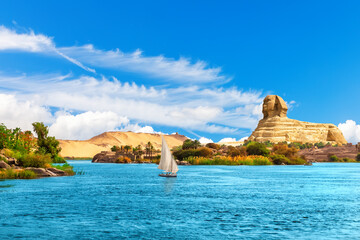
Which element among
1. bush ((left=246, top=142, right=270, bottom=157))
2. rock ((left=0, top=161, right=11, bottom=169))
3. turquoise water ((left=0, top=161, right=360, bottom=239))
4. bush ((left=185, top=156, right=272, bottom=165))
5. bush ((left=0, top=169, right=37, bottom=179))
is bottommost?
turquoise water ((left=0, top=161, right=360, bottom=239))

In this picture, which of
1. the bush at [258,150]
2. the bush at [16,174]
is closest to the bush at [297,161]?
the bush at [258,150]

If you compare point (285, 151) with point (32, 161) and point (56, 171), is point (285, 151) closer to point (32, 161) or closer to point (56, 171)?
point (56, 171)

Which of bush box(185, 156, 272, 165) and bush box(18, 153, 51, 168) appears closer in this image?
bush box(18, 153, 51, 168)

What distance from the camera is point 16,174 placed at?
61.4 m

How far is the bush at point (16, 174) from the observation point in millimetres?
60375

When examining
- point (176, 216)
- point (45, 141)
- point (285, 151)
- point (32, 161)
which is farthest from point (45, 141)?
point (285, 151)

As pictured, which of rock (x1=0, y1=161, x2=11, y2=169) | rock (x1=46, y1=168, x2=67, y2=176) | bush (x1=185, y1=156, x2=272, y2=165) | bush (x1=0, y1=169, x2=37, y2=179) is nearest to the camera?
bush (x1=0, y1=169, x2=37, y2=179)

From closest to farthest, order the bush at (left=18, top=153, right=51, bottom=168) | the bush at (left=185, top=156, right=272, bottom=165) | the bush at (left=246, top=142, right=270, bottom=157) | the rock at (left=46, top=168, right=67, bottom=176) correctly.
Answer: the rock at (left=46, top=168, right=67, bottom=176)
the bush at (left=18, top=153, right=51, bottom=168)
the bush at (left=185, top=156, right=272, bottom=165)
the bush at (left=246, top=142, right=270, bottom=157)

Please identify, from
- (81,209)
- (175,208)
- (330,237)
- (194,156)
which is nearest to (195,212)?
(175,208)

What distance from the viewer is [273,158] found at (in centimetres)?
15512

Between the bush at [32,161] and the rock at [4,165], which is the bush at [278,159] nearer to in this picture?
the bush at [32,161]

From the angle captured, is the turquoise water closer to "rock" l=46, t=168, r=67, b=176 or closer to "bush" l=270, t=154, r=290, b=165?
"rock" l=46, t=168, r=67, b=176

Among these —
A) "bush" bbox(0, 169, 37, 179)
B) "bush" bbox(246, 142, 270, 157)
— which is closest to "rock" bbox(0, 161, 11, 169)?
"bush" bbox(0, 169, 37, 179)

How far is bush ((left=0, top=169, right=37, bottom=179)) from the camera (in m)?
60.4
